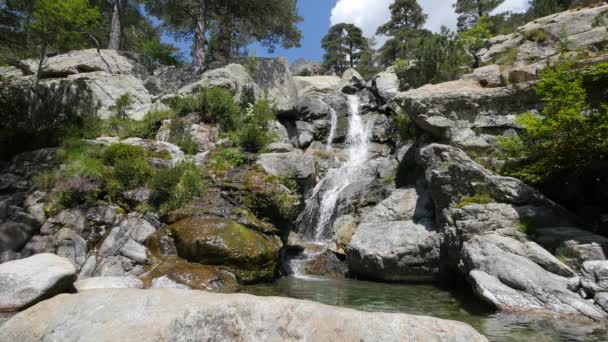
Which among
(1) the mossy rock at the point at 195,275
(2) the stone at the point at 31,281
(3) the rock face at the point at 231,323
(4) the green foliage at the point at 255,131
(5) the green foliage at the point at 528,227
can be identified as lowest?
(1) the mossy rock at the point at 195,275

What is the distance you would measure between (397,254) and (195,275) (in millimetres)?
5742

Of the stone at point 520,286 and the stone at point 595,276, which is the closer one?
the stone at point 520,286

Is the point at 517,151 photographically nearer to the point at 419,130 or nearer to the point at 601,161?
the point at 601,161

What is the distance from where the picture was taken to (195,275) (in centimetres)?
856

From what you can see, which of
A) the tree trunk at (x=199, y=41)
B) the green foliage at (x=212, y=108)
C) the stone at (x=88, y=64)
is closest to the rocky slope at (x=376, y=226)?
the green foliage at (x=212, y=108)

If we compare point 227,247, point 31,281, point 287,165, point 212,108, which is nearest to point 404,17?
point 212,108

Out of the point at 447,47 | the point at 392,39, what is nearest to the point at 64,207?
the point at 447,47

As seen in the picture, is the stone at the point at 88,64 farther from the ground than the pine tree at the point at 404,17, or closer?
closer

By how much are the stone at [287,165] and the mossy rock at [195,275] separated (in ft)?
13.4

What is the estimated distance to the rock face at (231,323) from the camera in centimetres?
336

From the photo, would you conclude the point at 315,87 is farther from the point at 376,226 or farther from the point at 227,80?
the point at 376,226

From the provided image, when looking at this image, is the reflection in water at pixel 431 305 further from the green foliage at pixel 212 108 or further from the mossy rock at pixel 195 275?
the green foliage at pixel 212 108

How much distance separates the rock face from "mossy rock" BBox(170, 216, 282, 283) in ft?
17.3

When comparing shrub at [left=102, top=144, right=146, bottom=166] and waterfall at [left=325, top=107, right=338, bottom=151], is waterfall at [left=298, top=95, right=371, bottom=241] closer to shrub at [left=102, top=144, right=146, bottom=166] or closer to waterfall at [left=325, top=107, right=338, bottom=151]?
waterfall at [left=325, top=107, right=338, bottom=151]
